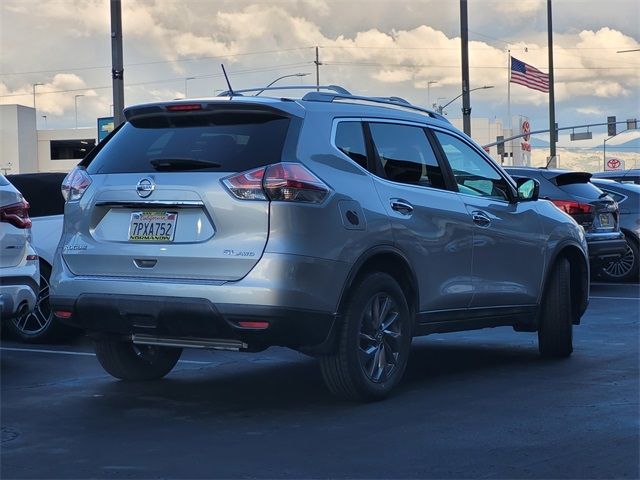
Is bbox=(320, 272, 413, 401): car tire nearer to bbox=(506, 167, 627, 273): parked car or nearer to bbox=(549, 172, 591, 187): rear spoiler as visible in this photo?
bbox=(506, 167, 627, 273): parked car

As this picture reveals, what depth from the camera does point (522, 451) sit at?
5.43 m

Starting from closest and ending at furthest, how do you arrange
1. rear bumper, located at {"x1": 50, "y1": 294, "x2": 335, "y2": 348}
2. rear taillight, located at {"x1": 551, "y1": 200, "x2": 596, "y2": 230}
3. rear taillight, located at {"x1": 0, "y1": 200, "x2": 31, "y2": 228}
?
rear bumper, located at {"x1": 50, "y1": 294, "x2": 335, "y2": 348} → rear taillight, located at {"x1": 0, "y1": 200, "x2": 31, "y2": 228} → rear taillight, located at {"x1": 551, "y1": 200, "x2": 596, "y2": 230}

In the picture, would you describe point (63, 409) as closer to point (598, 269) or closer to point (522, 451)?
point (522, 451)

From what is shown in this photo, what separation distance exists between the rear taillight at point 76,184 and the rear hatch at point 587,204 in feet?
27.4

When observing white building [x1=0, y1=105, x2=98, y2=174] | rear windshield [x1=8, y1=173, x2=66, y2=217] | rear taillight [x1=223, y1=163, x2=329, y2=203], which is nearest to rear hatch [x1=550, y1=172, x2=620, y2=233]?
rear windshield [x1=8, y1=173, x2=66, y2=217]

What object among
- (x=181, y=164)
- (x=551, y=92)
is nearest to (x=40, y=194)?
(x=181, y=164)

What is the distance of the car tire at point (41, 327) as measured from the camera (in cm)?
975

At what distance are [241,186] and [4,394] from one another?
2.33m

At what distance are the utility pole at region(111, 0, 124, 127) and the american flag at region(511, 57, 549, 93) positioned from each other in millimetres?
33337

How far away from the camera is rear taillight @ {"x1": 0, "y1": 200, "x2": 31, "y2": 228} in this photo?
7906 millimetres

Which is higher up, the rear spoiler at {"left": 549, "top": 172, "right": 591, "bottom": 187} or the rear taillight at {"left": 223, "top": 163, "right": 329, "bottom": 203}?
the rear spoiler at {"left": 549, "top": 172, "right": 591, "bottom": 187}

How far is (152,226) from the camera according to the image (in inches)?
251

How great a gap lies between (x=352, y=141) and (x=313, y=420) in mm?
1821

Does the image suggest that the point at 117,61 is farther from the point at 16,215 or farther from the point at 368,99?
the point at 368,99
